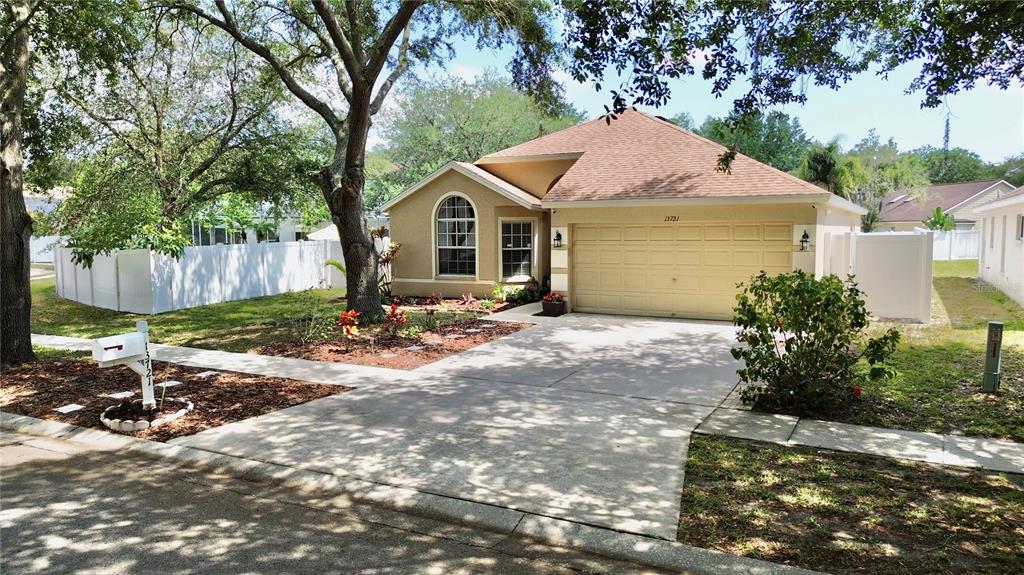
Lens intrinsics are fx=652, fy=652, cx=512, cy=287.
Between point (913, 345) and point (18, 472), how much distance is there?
12.5m

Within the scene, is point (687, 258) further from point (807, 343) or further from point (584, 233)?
point (807, 343)

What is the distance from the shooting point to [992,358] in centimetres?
795

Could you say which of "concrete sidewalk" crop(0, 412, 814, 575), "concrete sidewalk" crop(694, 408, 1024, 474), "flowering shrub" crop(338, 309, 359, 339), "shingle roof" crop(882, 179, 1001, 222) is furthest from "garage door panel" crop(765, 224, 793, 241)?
"shingle roof" crop(882, 179, 1001, 222)

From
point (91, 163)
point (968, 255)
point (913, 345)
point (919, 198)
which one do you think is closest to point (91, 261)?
point (91, 163)

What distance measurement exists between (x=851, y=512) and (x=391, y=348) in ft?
26.3

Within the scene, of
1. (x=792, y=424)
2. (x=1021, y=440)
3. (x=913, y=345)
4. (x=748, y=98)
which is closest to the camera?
(x=1021, y=440)

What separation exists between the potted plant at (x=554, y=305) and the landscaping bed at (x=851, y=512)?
31.1ft

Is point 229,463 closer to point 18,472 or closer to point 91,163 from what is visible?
point 18,472

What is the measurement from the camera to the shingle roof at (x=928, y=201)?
44250 mm

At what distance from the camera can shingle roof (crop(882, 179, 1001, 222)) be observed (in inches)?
1742

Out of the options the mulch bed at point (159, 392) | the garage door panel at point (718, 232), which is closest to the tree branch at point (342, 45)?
the mulch bed at point (159, 392)

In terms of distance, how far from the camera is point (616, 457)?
19.3ft

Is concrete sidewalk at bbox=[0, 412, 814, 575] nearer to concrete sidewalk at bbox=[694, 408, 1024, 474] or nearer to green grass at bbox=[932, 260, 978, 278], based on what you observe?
concrete sidewalk at bbox=[694, 408, 1024, 474]

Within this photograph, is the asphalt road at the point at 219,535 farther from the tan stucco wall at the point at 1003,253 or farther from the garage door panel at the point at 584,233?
the tan stucco wall at the point at 1003,253
